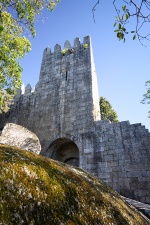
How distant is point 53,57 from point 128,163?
1078cm

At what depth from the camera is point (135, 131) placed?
10297mm

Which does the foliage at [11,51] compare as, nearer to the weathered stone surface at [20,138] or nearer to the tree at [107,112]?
the weathered stone surface at [20,138]

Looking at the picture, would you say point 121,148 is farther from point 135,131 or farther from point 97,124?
point 97,124

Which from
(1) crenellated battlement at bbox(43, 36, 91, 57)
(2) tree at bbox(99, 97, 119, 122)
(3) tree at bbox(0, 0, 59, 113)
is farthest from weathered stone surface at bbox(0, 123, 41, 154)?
(2) tree at bbox(99, 97, 119, 122)

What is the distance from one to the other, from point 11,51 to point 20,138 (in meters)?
4.52

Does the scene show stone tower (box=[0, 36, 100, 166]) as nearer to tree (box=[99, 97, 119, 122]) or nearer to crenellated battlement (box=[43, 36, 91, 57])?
crenellated battlement (box=[43, 36, 91, 57])

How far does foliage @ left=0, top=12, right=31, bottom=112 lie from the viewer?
9.68 metres

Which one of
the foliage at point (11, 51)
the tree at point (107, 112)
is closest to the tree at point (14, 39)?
the foliage at point (11, 51)

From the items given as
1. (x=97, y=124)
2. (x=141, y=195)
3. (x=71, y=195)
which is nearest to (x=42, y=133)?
(x=97, y=124)

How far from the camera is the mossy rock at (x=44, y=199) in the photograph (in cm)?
160

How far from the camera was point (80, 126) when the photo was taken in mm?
12312

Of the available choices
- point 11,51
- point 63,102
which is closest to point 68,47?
point 63,102

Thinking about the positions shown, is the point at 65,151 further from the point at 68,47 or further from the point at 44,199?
the point at 44,199

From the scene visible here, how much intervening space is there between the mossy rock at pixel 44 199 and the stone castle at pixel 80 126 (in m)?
7.29
